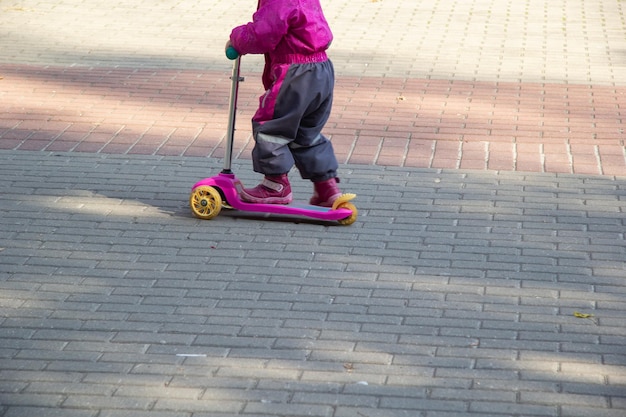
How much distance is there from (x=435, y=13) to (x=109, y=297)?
906 cm

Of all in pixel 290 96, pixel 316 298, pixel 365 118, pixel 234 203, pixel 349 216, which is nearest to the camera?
pixel 316 298

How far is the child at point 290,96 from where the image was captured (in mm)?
5805

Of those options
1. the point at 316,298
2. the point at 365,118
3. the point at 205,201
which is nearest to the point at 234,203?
the point at 205,201

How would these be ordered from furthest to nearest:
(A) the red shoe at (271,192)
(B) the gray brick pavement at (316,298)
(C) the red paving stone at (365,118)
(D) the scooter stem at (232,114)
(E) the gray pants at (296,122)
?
(C) the red paving stone at (365,118)
(A) the red shoe at (271,192)
(D) the scooter stem at (232,114)
(E) the gray pants at (296,122)
(B) the gray brick pavement at (316,298)

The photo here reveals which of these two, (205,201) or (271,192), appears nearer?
(205,201)

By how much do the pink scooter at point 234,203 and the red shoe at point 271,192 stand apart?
3cm

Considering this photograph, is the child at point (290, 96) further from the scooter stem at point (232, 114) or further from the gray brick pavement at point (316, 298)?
the gray brick pavement at point (316, 298)

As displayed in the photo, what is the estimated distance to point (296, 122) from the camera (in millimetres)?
6039

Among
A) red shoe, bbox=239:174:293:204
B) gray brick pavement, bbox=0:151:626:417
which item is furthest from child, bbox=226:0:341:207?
gray brick pavement, bbox=0:151:626:417

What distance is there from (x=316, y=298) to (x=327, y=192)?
4.38 ft

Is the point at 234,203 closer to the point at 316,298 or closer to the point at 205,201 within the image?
the point at 205,201

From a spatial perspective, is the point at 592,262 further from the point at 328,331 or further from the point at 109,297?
the point at 109,297

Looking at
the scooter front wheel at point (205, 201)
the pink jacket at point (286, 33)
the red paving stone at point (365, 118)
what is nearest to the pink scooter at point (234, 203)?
the scooter front wheel at point (205, 201)

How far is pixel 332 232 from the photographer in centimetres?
609
